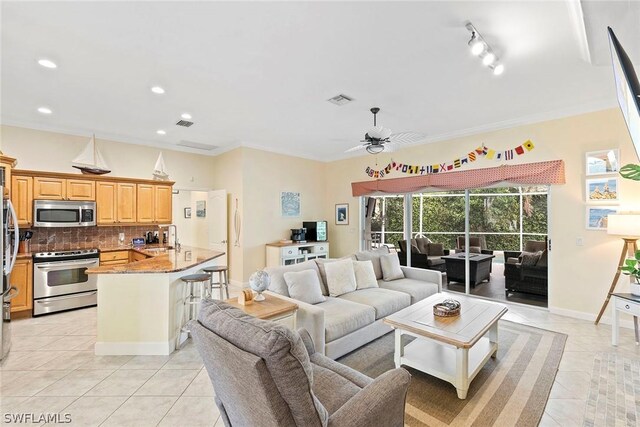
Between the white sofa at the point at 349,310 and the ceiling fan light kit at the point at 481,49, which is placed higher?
the ceiling fan light kit at the point at 481,49

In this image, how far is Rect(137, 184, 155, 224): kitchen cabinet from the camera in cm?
A: 527

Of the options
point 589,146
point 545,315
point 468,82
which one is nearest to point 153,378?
point 468,82

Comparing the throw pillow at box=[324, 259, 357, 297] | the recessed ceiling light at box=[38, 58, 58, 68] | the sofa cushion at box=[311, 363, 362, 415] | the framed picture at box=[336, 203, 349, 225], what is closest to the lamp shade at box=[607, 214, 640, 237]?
the throw pillow at box=[324, 259, 357, 297]

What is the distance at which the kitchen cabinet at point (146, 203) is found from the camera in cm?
527

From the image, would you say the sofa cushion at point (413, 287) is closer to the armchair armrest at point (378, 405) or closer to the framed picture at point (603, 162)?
the armchair armrest at point (378, 405)

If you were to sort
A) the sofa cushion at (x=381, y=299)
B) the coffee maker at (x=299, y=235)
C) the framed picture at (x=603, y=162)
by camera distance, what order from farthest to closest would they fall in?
the coffee maker at (x=299, y=235) < the framed picture at (x=603, y=162) < the sofa cushion at (x=381, y=299)

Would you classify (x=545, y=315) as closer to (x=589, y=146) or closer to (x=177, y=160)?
(x=589, y=146)

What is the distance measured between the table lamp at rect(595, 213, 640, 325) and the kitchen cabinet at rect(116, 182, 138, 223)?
7.13 metres

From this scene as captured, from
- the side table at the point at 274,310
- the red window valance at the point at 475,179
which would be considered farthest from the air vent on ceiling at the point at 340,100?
the side table at the point at 274,310

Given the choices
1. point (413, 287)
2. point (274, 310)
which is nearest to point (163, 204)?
point (274, 310)

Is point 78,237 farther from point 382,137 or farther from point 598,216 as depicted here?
point 598,216

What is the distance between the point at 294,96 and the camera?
362cm

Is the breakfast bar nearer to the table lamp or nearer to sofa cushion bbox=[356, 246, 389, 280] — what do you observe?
sofa cushion bbox=[356, 246, 389, 280]

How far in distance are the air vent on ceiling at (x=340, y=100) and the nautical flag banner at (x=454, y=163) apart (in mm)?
2441
